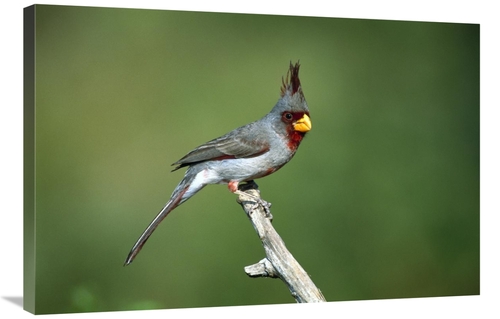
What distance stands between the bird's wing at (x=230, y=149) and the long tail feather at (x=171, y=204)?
166 millimetres

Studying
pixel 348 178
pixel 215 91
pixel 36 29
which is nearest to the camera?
pixel 36 29

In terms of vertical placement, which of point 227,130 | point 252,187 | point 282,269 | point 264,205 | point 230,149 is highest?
point 227,130

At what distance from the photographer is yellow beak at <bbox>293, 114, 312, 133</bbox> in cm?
791

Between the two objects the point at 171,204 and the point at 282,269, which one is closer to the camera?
the point at 282,269

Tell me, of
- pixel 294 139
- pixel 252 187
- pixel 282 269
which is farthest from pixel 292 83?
pixel 282 269

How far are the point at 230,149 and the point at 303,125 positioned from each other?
704 millimetres

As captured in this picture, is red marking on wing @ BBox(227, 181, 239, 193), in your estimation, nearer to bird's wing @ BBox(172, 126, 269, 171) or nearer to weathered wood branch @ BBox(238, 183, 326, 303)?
bird's wing @ BBox(172, 126, 269, 171)

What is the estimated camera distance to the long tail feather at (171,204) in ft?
25.5

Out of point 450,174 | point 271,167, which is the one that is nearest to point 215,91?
point 271,167

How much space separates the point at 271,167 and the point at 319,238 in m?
1.18

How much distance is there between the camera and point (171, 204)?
7.79m

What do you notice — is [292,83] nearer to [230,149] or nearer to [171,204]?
[230,149]

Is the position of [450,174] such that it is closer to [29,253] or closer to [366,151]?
[366,151]

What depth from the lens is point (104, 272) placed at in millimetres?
7758
